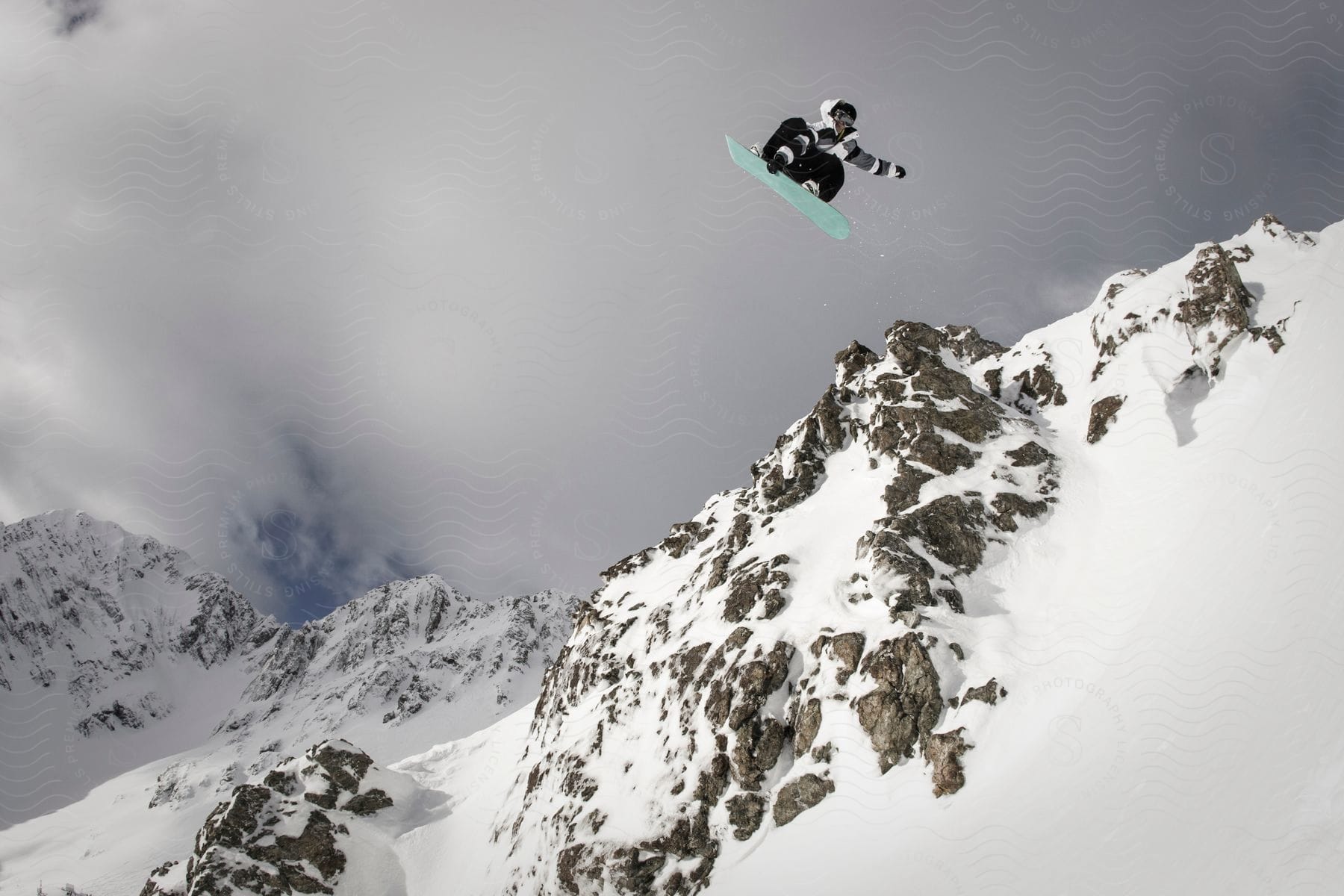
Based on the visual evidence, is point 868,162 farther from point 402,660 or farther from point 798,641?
point 402,660

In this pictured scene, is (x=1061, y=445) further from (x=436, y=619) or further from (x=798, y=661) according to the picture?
(x=436, y=619)

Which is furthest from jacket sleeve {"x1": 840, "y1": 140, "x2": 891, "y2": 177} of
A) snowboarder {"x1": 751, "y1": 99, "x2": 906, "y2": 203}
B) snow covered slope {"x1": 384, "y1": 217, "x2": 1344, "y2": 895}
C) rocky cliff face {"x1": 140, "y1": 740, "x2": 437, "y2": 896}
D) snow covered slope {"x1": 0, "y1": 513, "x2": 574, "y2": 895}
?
snow covered slope {"x1": 0, "y1": 513, "x2": 574, "y2": 895}

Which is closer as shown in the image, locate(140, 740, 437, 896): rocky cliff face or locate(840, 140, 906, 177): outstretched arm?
locate(840, 140, 906, 177): outstretched arm

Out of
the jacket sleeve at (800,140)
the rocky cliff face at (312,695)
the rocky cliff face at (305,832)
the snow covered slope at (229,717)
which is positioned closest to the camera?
the jacket sleeve at (800,140)

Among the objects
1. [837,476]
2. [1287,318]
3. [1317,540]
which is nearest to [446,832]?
[837,476]

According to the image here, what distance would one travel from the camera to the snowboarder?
19.5 meters

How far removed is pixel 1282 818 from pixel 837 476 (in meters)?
33.9

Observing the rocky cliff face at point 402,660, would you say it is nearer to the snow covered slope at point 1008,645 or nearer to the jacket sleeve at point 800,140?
the snow covered slope at point 1008,645

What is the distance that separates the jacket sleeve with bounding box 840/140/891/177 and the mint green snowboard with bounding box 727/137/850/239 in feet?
10.7

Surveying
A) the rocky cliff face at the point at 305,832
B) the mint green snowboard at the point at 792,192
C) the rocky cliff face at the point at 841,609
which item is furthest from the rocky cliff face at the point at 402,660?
the mint green snowboard at the point at 792,192

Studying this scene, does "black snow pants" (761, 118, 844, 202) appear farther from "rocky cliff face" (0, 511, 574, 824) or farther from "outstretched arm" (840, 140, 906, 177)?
"rocky cliff face" (0, 511, 574, 824)

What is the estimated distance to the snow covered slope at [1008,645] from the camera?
2091cm

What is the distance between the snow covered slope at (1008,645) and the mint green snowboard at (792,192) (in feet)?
67.2

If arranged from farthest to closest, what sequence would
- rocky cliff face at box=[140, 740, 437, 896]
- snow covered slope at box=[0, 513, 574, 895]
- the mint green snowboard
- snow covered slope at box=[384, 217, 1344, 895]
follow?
snow covered slope at box=[0, 513, 574, 895] → rocky cliff face at box=[140, 740, 437, 896] → the mint green snowboard → snow covered slope at box=[384, 217, 1344, 895]
